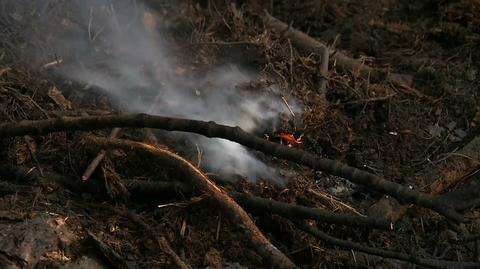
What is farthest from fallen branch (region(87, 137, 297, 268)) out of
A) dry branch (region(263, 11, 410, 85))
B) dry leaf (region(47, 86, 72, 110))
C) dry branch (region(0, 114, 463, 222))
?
dry branch (region(263, 11, 410, 85))

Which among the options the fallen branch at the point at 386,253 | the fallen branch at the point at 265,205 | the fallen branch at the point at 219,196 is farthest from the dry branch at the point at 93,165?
the fallen branch at the point at 386,253

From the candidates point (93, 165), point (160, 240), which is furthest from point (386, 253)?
point (93, 165)

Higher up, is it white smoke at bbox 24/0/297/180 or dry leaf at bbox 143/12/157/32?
dry leaf at bbox 143/12/157/32

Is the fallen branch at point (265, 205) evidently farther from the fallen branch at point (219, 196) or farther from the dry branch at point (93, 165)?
the dry branch at point (93, 165)

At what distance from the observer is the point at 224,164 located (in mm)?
3826

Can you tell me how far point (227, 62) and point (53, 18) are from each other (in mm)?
1537

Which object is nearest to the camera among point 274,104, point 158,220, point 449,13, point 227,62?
point 158,220

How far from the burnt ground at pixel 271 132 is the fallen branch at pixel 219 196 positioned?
10 cm

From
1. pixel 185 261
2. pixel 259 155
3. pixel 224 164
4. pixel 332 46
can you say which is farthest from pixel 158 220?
pixel 332 46

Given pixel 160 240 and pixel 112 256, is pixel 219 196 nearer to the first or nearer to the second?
pixel 160 240

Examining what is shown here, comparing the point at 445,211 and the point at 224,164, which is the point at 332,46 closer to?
the point at 224,164

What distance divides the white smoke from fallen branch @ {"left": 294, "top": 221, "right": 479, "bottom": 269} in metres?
0.72

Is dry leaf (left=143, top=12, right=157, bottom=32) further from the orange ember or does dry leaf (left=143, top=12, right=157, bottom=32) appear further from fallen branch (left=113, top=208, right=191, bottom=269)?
fallen branch (left=113, top=208, right=191, bottom=269)

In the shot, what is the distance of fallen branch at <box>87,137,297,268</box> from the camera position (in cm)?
270
